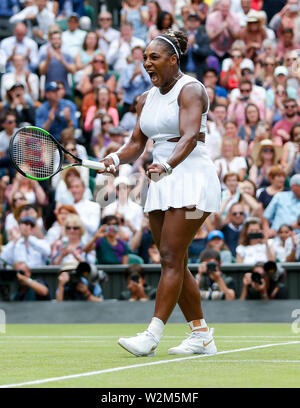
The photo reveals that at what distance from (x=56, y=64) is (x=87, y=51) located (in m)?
0.83

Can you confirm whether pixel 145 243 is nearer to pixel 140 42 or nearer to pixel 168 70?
pixel 140 42

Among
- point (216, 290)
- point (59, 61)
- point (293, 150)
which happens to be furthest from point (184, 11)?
point (216, 290)

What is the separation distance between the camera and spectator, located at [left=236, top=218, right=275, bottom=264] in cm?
1245

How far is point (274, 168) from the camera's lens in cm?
1355

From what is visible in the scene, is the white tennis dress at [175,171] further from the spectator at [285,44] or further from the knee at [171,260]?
the spectator at [285,44]

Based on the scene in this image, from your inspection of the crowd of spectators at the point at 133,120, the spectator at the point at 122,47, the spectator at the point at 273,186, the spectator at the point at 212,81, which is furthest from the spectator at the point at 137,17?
the spectator at the point at 273,186

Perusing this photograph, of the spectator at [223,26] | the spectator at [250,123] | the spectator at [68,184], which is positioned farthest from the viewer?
the spectator at [223,26]

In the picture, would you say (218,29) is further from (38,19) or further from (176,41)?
(176,41)

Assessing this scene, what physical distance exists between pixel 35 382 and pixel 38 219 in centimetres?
914

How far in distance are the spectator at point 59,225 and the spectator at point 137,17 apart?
544 cm

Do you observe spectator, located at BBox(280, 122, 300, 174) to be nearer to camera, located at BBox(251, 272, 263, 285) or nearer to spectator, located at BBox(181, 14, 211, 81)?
camera, located at BBox(251, 272, 263, 285)

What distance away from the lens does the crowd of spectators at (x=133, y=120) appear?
13.1m

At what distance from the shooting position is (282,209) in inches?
515

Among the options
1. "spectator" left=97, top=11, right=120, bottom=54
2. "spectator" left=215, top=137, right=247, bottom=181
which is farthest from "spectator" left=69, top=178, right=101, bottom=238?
"spectator" left=97, top=11, right=120, bottom=54
